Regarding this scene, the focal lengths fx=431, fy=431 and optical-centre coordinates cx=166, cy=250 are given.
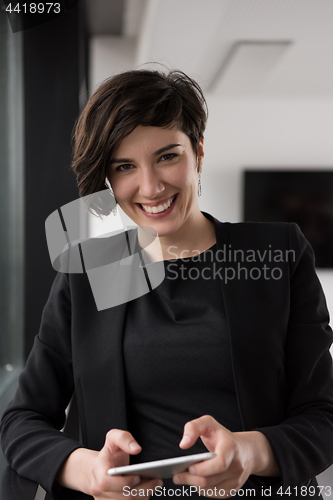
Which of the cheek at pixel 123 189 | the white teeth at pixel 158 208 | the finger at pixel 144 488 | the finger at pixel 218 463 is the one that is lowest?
the finger at pixel 144 488

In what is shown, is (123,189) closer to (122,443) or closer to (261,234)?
(261,234)

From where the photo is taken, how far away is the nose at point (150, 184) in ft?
2.54

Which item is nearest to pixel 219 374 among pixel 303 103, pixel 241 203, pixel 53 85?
pixel 53 85

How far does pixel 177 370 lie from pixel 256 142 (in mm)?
3063

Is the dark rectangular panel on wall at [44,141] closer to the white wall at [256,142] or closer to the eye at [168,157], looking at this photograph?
the eye at [168,157]

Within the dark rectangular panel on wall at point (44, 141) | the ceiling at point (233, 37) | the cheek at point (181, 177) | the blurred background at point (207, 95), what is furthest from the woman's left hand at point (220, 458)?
the ceiling at point (233, 37)

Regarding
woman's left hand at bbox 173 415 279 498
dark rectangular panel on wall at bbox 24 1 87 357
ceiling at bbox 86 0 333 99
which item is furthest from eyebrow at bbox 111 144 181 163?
ceiling at bbox 86 0 333 99

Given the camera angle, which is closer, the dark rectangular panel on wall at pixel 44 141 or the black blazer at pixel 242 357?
the black blazer at pixel 242 357

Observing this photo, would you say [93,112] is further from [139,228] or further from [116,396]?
[116,396]

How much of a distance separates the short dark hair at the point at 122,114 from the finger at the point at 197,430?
0.47 m

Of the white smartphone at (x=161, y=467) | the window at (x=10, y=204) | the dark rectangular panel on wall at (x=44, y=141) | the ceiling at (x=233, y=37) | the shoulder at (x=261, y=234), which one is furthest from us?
the ceiling at (x=233, y=37)

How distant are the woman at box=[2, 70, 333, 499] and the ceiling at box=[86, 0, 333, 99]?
1.25 meters

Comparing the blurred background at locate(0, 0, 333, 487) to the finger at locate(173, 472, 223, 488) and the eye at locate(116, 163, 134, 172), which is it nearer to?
the eye at locate(116, 163, 134, 172)

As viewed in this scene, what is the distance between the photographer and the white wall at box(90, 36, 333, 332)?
350 centimetres
